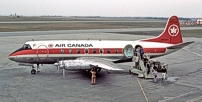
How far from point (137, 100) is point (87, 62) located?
23.7 ft

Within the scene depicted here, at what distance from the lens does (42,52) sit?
84.6 ft

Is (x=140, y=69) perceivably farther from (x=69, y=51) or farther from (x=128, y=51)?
(x=69, y=51)

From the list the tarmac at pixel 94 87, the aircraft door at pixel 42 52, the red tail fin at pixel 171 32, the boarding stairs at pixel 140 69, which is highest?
the red tail fin at pixel 171 32

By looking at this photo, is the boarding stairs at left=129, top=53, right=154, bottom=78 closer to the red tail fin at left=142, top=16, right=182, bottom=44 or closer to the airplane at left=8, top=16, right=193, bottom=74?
the airplane at left=8, top=16, right=193, bottom=74

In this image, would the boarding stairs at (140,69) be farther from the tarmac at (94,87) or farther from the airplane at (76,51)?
the airplane at (76,51)

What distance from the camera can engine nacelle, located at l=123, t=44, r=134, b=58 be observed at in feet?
87.7

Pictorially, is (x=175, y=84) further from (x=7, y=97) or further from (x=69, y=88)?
(x=7, y=97)

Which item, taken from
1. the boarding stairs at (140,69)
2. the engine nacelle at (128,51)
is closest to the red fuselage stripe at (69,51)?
the engine nacelle at (128,51)

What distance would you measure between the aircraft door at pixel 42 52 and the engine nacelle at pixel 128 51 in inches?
319

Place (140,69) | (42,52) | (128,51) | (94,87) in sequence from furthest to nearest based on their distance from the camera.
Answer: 1. (128,51)
2. (140,69)
3. (42,52)
4. (94,87)

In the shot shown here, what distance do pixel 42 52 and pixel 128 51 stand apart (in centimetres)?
897

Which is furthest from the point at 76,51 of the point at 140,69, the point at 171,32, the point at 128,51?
the point at 171,32

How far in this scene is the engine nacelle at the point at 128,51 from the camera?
87.7 ft

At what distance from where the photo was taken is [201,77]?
2506 centimetres
